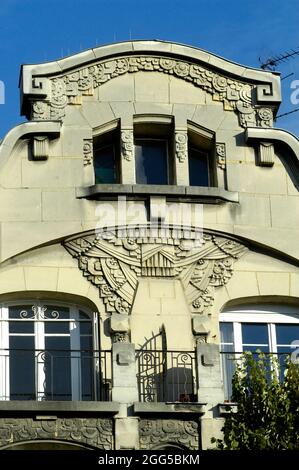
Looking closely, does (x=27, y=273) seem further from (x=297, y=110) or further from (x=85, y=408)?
(x=297, y=110)

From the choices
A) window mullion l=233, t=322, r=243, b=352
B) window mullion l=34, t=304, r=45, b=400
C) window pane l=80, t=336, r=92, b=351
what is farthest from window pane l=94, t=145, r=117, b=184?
window mullion l=233, t=322, r=243, b=352

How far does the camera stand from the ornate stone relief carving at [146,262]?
96.1 feet

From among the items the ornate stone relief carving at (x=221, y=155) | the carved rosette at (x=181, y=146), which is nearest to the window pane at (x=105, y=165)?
the carved rosette at (x=181, y=146)

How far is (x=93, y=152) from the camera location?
30469mm

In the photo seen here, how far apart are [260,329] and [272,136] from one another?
3.23 meters

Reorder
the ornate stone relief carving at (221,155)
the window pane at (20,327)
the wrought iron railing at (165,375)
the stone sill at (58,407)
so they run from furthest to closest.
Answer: the ornate stone relief carving at (221,155)
the window pane at (20,327)
the wrought iron railing at (165,375)
the stone sill at (58,407)

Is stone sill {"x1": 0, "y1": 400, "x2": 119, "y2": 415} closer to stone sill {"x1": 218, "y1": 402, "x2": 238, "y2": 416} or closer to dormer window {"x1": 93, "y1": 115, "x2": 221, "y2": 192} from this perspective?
stone sill {"x1": 218, "y1": 402, "x2": 238, "y2": 416}

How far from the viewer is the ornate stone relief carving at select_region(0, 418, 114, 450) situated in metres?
27.5

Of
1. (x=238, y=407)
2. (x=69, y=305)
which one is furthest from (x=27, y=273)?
(x=238, y=407)

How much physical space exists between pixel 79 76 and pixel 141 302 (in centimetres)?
406

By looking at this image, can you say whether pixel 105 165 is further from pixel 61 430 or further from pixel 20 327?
pixel 61 430

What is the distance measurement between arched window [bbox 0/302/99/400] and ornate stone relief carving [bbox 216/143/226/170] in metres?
3.41

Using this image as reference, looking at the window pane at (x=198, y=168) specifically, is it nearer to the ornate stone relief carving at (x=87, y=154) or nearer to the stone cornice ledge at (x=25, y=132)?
the ornate stone relief carving at (x=87, y=154)

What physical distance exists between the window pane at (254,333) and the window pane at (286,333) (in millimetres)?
213
